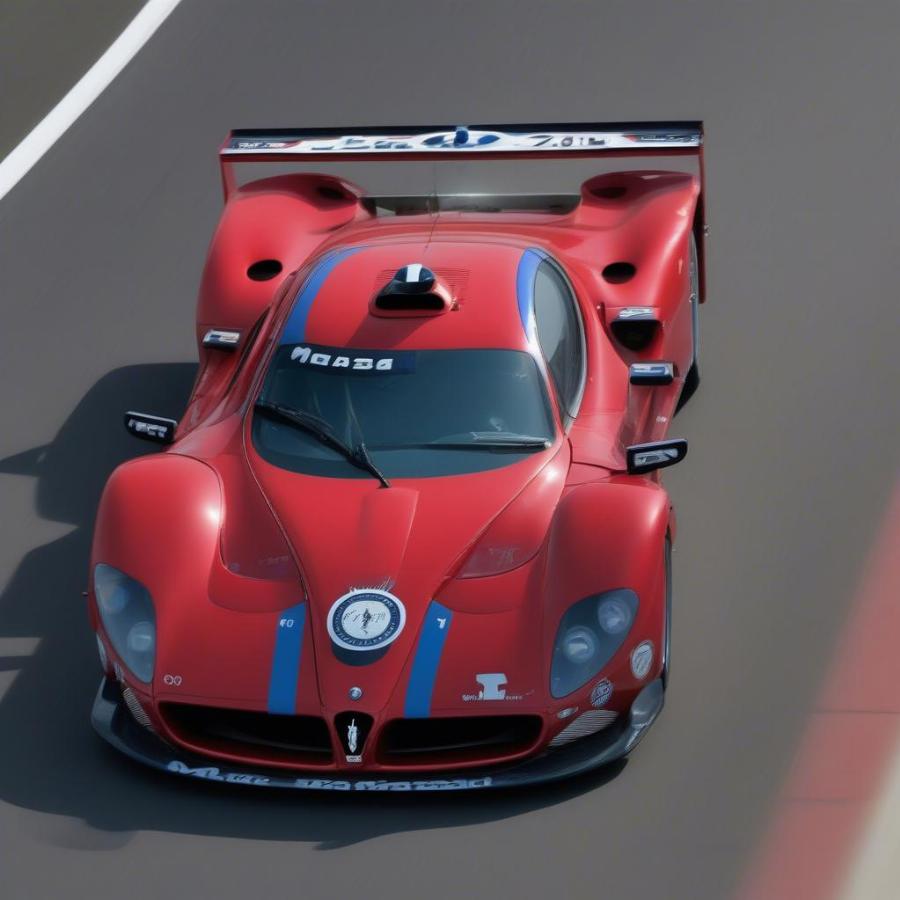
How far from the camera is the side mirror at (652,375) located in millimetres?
7504

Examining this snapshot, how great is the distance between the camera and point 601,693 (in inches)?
226

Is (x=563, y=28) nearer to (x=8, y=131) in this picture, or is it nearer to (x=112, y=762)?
(x=8, y=131)

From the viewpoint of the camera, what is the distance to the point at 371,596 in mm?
5957

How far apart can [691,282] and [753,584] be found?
2.04 metres

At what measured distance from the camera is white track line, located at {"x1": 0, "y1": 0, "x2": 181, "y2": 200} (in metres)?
12.0

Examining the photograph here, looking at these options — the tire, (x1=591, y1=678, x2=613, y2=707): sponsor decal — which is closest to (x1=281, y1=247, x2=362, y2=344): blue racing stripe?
the tire

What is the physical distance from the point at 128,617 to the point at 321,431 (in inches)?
42.4

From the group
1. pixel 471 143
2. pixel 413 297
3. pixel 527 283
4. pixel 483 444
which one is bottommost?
pixel 483 444

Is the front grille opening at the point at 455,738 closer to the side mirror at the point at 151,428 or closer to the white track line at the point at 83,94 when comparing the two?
the side mirror at the point at 151,428

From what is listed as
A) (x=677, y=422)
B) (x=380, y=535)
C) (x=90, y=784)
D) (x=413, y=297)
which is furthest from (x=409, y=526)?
(x=677, y=422)

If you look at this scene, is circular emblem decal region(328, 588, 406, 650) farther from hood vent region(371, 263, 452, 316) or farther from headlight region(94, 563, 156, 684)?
hood vent region(371, 263, 452, 316)

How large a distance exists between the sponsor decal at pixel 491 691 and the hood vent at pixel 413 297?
6.14ft

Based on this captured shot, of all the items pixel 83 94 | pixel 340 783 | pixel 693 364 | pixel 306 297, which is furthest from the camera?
Answer: pixel 83 94

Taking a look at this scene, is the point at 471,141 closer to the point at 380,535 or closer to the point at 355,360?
the point at 355,360
